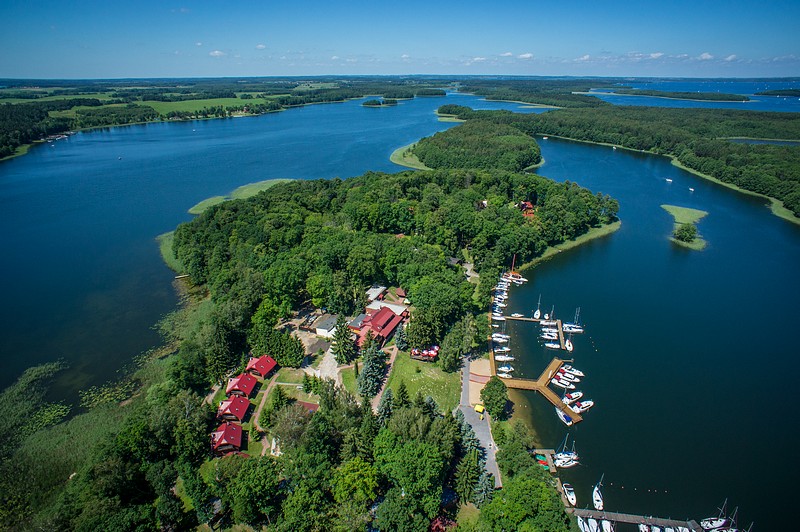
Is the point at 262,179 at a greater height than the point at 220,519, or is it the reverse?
the point at 262,179

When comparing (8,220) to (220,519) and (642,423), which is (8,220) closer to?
(220,519)

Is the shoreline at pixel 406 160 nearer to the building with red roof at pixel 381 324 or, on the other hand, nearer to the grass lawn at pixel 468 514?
the building with red roof at pixel 381 324

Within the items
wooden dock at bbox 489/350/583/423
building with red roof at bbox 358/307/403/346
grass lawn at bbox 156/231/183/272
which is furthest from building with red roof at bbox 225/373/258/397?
grass lawn at bbox 156/231/183/272

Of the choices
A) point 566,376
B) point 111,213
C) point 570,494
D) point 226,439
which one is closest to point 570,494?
point 570,494

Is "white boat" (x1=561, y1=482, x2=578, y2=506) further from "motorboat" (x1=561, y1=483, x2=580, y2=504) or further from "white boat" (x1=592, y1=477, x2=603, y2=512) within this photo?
"white boat" (x1=592, y1=477, x2=603, y2=512)

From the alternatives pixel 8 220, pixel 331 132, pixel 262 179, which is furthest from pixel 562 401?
pixel 331 132

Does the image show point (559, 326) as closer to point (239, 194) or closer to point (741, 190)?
point (239, 194)
